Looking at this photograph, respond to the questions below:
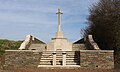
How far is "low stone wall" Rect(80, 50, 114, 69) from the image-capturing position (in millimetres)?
17969

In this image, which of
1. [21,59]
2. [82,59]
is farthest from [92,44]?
[21,59]

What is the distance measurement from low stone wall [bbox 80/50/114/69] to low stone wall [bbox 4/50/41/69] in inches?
118

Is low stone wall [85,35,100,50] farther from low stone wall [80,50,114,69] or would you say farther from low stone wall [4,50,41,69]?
low stone wall [4,50,41,69]

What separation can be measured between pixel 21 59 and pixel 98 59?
4.86m

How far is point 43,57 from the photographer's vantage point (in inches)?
799

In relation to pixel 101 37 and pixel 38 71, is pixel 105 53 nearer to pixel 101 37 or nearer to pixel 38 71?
pixel 38 71

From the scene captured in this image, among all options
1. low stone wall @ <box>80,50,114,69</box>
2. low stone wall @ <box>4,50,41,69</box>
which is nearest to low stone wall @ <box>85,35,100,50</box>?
low stone wall @ <box>80,50,114,69</box>

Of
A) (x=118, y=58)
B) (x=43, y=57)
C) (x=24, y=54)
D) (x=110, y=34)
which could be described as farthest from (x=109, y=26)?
(x=24, y=54)

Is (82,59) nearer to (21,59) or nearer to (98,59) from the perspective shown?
(98,59)

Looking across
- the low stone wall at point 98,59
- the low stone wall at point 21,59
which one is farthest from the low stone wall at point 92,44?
the low stone wall at point 21,59

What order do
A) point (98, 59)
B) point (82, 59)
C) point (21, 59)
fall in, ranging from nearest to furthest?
1. point (98, 59)
2. point (82, 59)
3. point (21, 59)

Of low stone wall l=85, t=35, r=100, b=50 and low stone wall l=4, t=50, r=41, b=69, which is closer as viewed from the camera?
low stone wall l=4, t=50, r=41, b=69

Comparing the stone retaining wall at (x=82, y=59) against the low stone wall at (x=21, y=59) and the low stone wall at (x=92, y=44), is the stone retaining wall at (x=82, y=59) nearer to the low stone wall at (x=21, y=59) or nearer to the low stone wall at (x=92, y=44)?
the low stone wall at (x=21, y=59)

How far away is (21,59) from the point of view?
1847 centimetres
